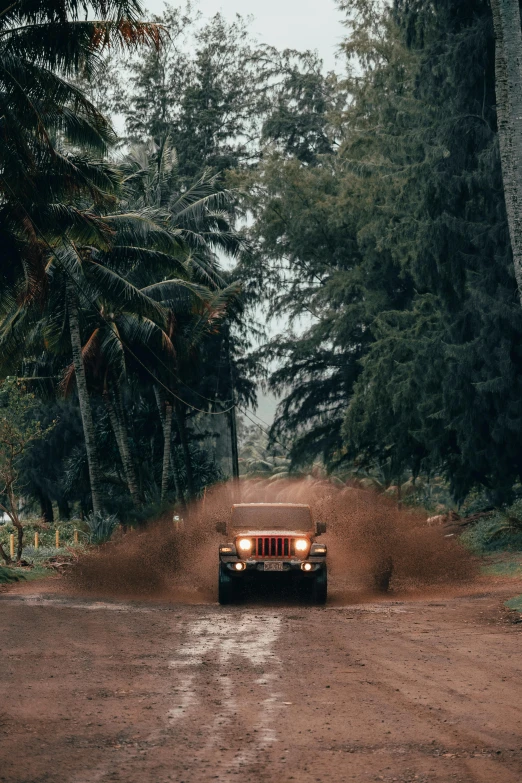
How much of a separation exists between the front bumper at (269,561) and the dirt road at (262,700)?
2.30m

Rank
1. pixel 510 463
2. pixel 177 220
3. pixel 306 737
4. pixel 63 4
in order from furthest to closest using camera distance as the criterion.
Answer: pixel 177 220 < pixel 510 463 < pixel 63 4 < pixel 306 737

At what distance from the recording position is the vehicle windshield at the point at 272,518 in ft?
64.5

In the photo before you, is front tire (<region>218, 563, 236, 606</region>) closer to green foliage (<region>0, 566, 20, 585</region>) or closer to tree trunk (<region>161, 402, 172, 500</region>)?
green foliage (<region>0, 566, 20, 585</region>)

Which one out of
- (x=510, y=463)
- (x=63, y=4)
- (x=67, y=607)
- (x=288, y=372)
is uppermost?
(x=63, y=4)

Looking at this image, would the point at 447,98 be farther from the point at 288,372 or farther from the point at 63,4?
the point at 288,372

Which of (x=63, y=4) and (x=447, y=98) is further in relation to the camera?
(x=447, y=98)

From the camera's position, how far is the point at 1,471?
93.5ft

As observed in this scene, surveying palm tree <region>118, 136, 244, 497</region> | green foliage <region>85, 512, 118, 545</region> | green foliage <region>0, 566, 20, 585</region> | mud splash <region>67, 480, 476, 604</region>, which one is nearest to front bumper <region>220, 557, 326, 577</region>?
mud splash <region>67, 480, 476, 604</region>

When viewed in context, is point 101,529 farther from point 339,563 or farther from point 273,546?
point 273,546

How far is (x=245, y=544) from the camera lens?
18.5m

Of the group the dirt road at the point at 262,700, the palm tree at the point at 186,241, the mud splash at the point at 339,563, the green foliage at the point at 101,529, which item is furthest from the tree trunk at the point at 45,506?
the dirt road at the point at 262,700

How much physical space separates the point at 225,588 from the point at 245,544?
2.72 ft

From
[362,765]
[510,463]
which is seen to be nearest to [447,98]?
Result: [510,463]

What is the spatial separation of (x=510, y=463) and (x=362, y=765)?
71.2ft
